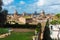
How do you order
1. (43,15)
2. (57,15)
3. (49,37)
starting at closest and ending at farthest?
(49,37), (57,15), (43,15)

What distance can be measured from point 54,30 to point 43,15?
15.4m

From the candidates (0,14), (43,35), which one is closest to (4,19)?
(0,14)

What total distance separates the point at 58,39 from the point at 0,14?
832 cm

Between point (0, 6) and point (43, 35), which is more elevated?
point (0, 6)

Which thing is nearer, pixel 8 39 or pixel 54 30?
pixel 8 39

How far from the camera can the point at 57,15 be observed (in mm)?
23250

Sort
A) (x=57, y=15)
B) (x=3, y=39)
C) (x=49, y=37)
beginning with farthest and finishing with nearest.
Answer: (x=57, y=15)
(x=49, y=37)
(x=3, y=39)

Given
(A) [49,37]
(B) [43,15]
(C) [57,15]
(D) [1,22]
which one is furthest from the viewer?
(B) [43,15]

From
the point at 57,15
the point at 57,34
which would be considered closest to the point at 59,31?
the point at 57,34

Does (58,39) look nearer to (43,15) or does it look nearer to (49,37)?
(49,37)

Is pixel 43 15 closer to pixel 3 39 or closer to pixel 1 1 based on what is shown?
pixel 1 1

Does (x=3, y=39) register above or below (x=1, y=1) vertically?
below

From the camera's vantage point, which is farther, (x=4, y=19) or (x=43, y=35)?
(x=4, y=19)

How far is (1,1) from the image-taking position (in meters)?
20.4
